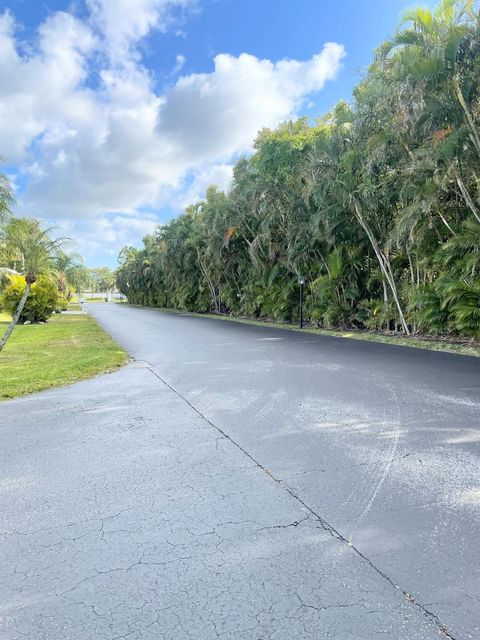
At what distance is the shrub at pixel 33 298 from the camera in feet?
66.1

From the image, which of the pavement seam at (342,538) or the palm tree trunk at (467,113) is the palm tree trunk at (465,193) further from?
the pavement seam at (342,538)

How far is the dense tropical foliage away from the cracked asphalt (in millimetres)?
6302

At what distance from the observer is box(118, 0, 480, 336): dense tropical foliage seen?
9.05 m

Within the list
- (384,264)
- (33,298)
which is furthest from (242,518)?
(33,298)

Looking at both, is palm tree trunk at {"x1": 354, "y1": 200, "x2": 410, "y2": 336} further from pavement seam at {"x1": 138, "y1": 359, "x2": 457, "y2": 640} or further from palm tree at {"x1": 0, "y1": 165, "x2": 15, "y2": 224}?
palm tree at {"x1": 0, "y1": 165, "x2": 15, "y2": 224}

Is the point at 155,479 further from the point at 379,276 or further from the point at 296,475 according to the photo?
the point at 379,276

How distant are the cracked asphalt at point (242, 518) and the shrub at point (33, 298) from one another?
1708cm

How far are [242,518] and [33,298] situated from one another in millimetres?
21478

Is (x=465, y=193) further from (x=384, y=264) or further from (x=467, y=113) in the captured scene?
(x=384, y=264)

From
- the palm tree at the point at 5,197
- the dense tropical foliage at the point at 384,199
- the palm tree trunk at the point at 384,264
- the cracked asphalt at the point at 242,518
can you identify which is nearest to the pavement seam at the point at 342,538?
the cracked asphalt at the point at 242,518

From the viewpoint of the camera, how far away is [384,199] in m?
12.0

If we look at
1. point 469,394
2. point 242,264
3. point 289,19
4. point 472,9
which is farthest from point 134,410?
point 242,264

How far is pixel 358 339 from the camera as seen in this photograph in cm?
1238

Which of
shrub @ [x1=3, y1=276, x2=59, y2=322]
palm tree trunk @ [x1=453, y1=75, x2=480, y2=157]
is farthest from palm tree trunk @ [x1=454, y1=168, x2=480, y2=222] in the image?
shrub @ [x1=3, y1=276, x2=59, y2=322]
